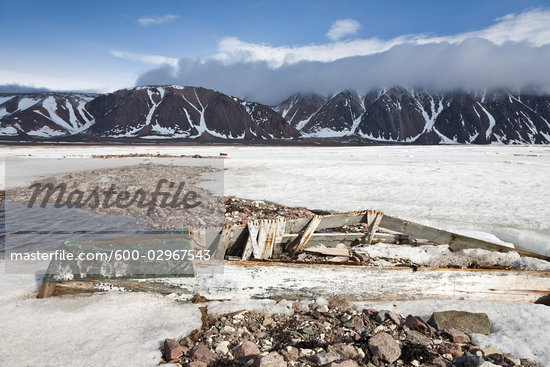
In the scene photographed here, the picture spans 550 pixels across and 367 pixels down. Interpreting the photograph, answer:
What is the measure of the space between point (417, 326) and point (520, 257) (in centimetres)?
425

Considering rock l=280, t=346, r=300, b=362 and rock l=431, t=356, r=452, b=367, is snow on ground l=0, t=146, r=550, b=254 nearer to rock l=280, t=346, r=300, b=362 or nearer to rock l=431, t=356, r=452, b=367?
rock l=431, t=356, r=452, b=367

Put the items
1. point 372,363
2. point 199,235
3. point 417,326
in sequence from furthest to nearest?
point 199,235, point 417,326, point 372,363

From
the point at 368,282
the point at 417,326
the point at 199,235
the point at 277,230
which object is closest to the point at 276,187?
the point at 277,230

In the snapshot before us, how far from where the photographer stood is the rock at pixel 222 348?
3579 millimetres

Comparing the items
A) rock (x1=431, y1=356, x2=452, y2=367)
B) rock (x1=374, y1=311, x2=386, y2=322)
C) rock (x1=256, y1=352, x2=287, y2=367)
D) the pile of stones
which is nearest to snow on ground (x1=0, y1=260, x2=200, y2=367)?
the pile of stones

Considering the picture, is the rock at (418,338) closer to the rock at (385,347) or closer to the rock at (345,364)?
the rock at (385,347)

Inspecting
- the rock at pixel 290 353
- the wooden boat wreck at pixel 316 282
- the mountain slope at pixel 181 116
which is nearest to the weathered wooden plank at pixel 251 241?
the wooden boat wreck at pixel 316 282

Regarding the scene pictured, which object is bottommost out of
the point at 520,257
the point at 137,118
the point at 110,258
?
the point at 520,257

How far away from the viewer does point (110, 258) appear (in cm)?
500

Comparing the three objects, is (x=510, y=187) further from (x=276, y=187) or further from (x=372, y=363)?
(x=372, y=363)

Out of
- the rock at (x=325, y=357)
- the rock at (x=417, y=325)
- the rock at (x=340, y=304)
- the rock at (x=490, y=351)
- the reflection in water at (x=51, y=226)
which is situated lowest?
the reflection in water at (x=51, y=226)

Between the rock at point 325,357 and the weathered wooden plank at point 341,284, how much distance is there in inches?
56.1

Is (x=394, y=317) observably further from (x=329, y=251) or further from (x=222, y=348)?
(x=329, y=251)

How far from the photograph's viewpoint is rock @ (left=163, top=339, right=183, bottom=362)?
11.6 ft
